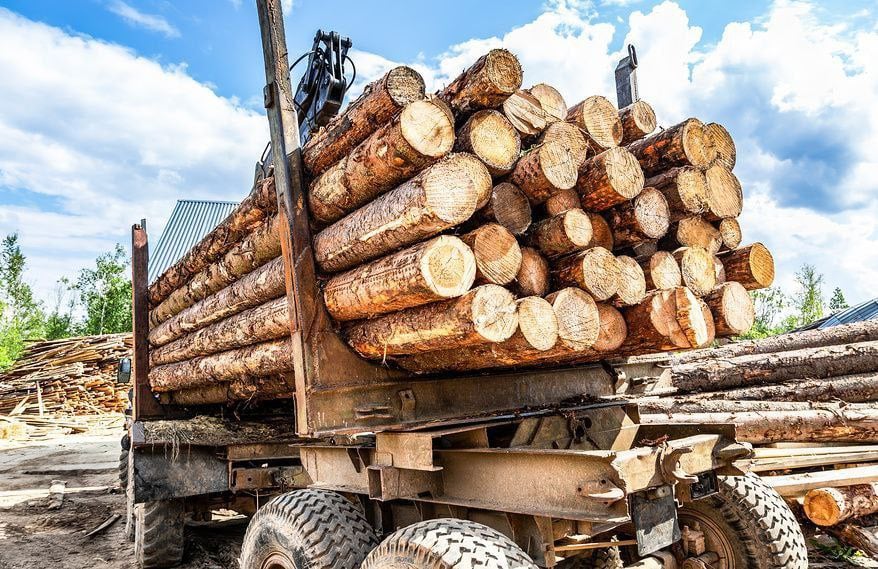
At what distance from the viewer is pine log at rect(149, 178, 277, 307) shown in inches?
184

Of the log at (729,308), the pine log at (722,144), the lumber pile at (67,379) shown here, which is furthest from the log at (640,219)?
the lumber pile at (67,379)

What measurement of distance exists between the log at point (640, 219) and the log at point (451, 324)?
92 centimetres

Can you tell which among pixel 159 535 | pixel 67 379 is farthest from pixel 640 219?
pixel 67 379

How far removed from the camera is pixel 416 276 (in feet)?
9.55

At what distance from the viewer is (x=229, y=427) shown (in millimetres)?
6320

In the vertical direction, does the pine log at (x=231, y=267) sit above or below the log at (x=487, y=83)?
below

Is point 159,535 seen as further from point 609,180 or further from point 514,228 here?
point 609,180

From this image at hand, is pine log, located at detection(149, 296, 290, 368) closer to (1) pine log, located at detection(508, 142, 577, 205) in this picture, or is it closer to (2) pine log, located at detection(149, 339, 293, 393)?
(2) pine log, located at detection(149, 339, 293, 393)

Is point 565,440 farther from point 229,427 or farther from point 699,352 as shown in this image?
point 699,352

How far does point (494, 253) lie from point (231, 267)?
115 inches

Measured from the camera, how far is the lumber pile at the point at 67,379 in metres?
21.4

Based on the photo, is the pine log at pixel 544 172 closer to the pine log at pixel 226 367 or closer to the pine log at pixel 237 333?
the pine log at pixel 237 333

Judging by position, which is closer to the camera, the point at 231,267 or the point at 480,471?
the point at 480,471

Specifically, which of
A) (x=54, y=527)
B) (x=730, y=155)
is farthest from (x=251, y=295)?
(x=54, y=527)
